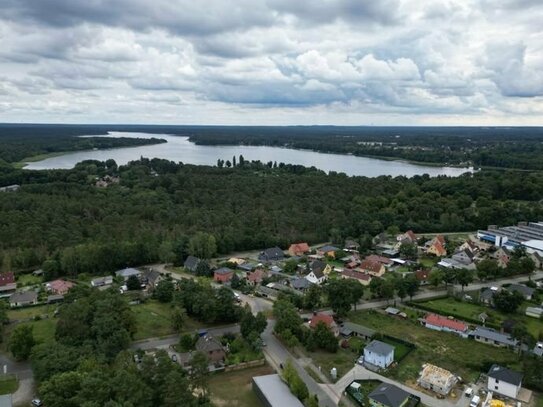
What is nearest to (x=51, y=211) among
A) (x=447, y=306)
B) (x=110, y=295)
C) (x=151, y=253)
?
(x=151, y=253)

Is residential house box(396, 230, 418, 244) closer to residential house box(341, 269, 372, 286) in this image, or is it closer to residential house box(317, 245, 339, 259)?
residential house box(317, 245, 339, 259)

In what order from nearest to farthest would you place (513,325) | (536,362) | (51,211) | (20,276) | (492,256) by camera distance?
(536,362) → (513,325) → (20,276) → (492,256) → (51,211)

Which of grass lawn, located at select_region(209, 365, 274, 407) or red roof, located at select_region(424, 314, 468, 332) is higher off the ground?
red roof, located at select_region(424, 314, 468, 332)

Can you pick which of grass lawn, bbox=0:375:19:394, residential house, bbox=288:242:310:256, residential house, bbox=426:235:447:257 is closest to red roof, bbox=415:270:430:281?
residential house, bbox=426:235:447:257

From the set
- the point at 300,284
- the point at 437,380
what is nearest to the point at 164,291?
the point at 300,284

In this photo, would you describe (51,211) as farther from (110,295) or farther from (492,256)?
(492,256)

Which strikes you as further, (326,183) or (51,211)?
(326,183)

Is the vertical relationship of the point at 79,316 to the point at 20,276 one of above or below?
above
